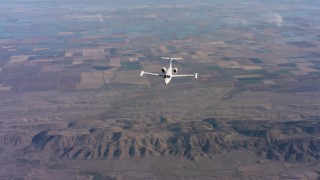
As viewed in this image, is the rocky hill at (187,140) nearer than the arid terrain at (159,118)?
No

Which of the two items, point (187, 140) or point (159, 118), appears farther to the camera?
point (159, 118)

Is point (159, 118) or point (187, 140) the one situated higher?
point (159, 118)

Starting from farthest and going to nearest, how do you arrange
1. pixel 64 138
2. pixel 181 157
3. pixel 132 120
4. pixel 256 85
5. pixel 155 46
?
pixel 155 46
pixel 256 85
pixel 132 120
pixel 64 138
pixel 181 157

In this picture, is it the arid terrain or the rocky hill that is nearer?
the arid terrain

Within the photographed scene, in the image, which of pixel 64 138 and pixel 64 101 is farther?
pixel 64 101

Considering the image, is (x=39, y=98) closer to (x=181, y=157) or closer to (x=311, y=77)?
(x=181, y=157)

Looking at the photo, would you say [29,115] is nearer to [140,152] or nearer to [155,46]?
[140,152]

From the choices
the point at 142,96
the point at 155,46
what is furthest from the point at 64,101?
the point at 155,46

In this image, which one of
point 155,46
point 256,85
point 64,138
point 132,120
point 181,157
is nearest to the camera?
point 181,157

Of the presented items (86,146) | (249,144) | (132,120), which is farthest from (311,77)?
(86,146)
